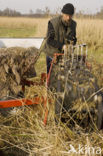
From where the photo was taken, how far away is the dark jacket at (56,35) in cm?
405

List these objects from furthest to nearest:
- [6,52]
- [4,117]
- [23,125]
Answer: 1. [6,52]
2. [4,117]
3. [23,125]

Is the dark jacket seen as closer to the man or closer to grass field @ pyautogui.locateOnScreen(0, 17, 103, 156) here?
the man

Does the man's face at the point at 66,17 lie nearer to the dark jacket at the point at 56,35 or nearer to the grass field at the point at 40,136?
the dark jacket at the point at 56,35

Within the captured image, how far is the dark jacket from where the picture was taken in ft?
13.3

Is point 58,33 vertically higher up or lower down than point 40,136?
higher up

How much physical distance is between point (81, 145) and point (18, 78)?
1.68 m

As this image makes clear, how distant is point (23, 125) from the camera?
9.93 ft

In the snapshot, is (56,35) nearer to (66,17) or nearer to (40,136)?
(66,17)

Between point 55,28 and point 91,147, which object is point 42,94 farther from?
point 55,28

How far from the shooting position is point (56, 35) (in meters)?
4.10

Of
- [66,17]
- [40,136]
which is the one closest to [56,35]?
[66,17]

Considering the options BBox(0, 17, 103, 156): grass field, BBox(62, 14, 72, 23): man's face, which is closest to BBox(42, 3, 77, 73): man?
BBox(62, 14, 72, 23): man's face

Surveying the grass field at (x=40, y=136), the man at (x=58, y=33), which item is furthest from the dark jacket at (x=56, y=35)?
the grass field at (x=40, y=136)

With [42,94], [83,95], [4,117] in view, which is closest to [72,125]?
[83,95]
